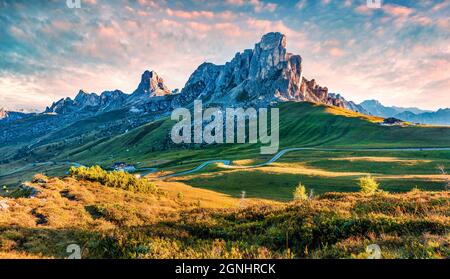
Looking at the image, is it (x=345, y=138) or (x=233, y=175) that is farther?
(x=345, y=138)

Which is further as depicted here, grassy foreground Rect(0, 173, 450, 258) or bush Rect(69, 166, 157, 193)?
bush Rect(69, 166, 157, 193)

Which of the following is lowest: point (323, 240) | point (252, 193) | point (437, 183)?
point (252, 193)

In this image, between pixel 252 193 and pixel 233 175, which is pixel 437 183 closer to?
pixel 252 193

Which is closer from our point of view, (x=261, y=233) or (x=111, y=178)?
(x=261, y=233)

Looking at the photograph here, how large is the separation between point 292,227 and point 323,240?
1.66 meters

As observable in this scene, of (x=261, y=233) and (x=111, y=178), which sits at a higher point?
(x=261, y=233)

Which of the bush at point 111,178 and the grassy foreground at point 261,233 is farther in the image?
the bush at point 111,178
